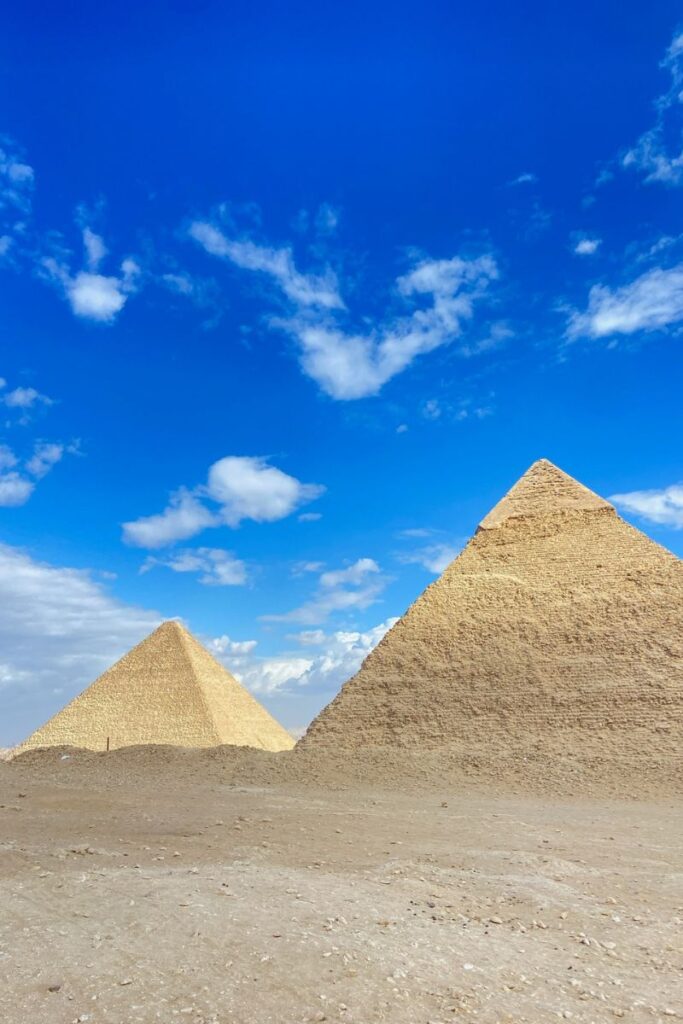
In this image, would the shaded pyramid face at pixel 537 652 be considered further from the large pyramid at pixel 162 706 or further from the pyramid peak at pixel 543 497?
the large pyramid at pixel 162 706

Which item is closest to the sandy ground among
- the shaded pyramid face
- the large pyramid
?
the shaded pyramid face

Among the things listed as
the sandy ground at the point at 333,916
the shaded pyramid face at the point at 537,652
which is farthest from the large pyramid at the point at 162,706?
the sandy ground at the point at 333,916

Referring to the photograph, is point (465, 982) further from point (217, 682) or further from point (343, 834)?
point (217, 682)

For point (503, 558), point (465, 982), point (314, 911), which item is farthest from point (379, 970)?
point (503, 558)

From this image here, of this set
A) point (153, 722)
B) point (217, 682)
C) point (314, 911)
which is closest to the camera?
point (314, 911)

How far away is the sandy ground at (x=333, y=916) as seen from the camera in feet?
15.7

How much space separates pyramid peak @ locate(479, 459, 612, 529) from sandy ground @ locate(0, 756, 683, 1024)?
→ 17.6 metres

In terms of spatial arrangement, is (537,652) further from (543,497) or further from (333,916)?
(333,916)

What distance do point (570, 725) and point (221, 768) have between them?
10.1 m

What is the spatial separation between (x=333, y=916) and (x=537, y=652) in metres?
18.3

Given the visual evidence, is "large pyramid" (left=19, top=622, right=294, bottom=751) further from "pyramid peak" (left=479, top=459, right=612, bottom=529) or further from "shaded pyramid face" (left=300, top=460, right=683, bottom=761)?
"pyramid peak" (left=479, top=459, right=612, bottom=529)

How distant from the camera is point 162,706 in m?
36.7

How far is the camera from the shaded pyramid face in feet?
68.9

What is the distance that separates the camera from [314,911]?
22.7ft
